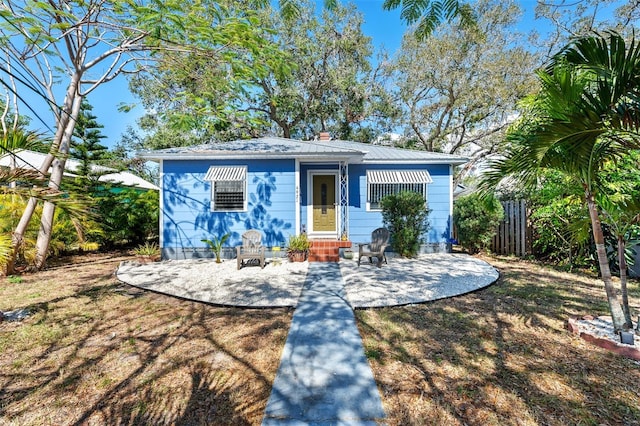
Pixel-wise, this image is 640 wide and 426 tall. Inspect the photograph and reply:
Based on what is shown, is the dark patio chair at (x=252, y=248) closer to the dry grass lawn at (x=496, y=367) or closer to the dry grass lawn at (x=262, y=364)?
the dry grass lawn at (x=262, y=364)

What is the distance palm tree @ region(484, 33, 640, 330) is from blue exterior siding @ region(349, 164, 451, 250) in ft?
21.3

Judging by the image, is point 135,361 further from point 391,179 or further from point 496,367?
point 391,179

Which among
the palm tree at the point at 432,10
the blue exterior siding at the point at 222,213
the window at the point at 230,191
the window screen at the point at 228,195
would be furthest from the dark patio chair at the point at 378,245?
the palm tree at the point at 432,10

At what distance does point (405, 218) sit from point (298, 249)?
3771 mm

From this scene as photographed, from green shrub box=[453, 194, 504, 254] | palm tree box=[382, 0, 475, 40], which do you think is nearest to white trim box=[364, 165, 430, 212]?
green shrub box=[453, 194, 504, 254]

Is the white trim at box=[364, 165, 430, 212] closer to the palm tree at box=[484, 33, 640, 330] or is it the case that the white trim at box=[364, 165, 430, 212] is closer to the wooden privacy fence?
the wooden privacy fence

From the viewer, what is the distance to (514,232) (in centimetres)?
948

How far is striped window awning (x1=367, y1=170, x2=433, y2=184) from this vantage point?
9.62 meters

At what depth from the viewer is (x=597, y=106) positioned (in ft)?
9.18

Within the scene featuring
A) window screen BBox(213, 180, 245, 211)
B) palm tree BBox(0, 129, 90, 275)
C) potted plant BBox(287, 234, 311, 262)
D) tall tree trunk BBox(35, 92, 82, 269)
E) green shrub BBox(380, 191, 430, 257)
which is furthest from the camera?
window screen BBox(213, 180, 245, 211)

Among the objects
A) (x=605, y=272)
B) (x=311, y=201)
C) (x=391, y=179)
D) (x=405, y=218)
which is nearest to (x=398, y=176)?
(x=391, y=179)

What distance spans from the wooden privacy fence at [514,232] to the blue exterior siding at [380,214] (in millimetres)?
2045

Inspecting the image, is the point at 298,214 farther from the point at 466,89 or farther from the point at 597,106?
the point at 466,89

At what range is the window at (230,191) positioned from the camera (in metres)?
9.29
